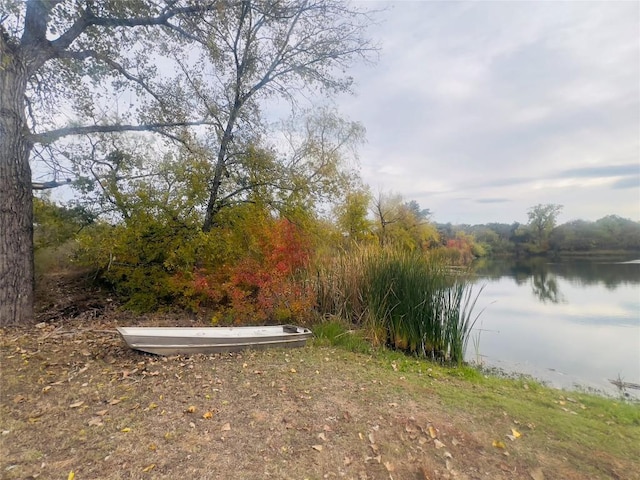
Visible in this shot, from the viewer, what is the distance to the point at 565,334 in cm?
810

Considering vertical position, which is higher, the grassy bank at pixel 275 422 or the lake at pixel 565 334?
the grassy bank at pixel 275 422

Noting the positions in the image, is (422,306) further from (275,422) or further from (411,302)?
(275,422)

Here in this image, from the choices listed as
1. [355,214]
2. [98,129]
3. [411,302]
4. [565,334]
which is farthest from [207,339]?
[355,214]

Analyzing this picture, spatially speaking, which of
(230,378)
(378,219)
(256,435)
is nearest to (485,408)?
(256,435)

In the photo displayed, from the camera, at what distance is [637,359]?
632cm

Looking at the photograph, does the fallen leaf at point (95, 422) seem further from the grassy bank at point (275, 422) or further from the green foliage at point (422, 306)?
the green foliage at point (422, 306)

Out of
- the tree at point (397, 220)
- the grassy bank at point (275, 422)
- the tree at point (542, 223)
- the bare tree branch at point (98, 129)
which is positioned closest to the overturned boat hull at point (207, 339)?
the grassy bank at point (275, 422)

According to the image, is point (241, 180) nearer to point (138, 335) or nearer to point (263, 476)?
point (138, 335)

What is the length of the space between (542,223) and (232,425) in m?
39.5

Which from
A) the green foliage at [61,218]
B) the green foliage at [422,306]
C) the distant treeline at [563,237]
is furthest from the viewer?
the distant treeline at [563,237]

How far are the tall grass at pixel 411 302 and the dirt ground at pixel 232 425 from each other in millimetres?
1831

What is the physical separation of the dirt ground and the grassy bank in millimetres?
10

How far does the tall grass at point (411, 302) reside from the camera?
5.20 meters

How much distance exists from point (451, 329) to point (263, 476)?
4176 mm
